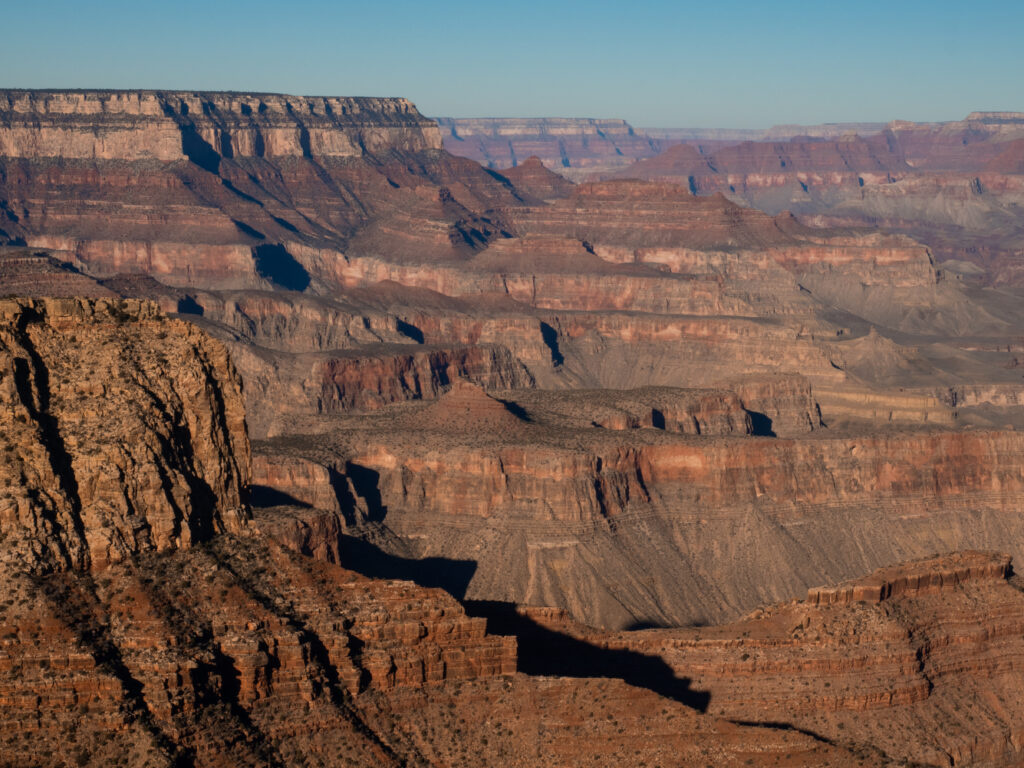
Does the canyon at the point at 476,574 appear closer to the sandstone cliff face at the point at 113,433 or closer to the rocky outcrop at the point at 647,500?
the sandstone cliff face at the point at 113,433

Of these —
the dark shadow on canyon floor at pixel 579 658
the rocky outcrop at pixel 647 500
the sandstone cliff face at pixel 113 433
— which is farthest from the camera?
the rocky outcrop at pixel 647 500

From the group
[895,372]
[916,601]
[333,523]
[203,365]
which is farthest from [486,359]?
[203,365]

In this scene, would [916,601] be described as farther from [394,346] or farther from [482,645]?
[394,346]

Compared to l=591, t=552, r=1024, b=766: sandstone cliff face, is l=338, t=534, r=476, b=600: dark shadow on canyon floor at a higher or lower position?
higher

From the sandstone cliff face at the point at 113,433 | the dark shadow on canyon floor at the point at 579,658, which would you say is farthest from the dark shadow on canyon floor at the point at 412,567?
the sandstone cliff face at the point at 113,433

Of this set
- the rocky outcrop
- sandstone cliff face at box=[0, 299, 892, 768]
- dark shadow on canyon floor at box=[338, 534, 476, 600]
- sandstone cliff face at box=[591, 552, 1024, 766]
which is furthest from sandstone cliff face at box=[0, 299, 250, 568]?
the rocky outcrop

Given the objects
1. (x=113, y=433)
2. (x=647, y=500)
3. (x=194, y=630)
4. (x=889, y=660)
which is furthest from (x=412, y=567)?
(x=194, y=630)

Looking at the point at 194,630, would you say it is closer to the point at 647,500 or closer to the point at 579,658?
the point at 579,658

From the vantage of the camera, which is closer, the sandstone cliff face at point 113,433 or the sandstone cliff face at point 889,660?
the sandstone cliff face at point 113,433

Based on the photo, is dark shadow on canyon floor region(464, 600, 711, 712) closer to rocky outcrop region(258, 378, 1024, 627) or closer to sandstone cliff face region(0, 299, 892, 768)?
sandstone cliff face region(0, 299, 892, 768)
